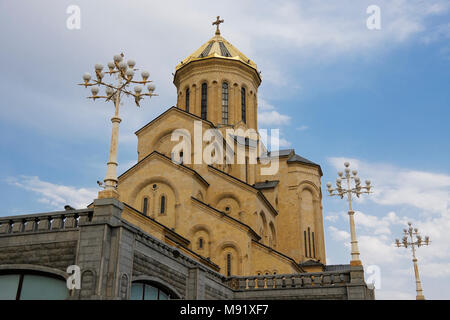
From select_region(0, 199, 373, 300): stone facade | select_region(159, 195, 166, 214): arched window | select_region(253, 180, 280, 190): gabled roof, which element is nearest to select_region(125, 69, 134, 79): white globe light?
select_region(0, 199, 373, 300): stone facade

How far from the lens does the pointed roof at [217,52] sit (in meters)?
39.5

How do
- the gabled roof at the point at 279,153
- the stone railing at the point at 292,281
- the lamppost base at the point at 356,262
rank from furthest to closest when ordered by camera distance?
1. the gabled roof at the point at 279,153
2. the stone railing at the point at 292,281
3. the lamppost base at the point at 356,262

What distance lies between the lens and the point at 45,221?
1313cm

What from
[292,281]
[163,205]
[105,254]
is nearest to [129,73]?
[105,254]

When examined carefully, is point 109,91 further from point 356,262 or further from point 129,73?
point 356,262

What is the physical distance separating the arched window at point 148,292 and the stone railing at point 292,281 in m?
5.27

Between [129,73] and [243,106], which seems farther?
[243,106]

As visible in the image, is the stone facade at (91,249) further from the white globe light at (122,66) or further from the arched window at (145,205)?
the arched window at (145,205)

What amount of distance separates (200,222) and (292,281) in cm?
882

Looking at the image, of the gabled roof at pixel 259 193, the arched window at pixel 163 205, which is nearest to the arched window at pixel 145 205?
the arched window at pixel 163 205

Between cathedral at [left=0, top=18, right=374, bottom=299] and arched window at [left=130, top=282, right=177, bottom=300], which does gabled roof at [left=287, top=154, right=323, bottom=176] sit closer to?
cathedral at [left=0, top=18, right=374, bottom=299]

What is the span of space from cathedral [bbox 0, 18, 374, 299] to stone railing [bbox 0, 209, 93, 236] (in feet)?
0.09
